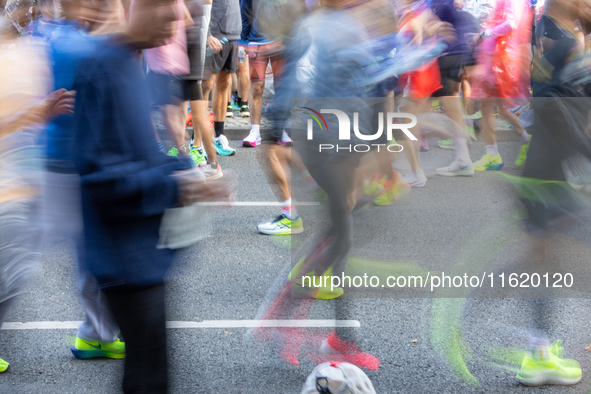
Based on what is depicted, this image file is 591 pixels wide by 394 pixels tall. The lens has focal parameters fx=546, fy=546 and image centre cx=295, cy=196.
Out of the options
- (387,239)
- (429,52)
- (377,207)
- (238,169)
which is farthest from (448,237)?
(238,169)

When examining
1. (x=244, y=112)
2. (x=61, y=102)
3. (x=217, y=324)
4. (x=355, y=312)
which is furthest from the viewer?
(x=244, y=112)

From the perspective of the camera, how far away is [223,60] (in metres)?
6.24

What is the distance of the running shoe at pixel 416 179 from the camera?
12.3 feet

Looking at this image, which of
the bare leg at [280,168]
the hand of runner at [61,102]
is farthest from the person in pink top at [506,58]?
the hand of runner at [61,102]

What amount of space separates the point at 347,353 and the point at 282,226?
1.77 meters

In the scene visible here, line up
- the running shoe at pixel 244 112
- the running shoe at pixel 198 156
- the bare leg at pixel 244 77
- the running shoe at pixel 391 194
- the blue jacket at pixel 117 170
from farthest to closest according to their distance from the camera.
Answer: the running shoe at pixel 244 112, the bare leg at pixel 244 77, the running shoe at pixel 198 156, the running shoe at pixel 391 194, the blue jacket at pixel 117 170

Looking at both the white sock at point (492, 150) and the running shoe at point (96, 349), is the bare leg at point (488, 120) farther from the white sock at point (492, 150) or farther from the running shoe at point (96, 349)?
the running shoe at point (96, 349)

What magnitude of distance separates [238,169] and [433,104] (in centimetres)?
291

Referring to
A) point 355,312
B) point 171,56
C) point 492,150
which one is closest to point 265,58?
point 171,56

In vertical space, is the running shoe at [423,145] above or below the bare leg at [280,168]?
above

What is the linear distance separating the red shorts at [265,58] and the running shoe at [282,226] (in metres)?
1.23

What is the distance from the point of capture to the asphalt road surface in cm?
240

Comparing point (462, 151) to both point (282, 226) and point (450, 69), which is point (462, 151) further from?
point (282, 226)

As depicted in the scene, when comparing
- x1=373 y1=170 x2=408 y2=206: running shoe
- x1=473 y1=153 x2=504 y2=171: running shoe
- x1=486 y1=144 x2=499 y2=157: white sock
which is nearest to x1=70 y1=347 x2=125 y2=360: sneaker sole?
x1=373 y1=170 x2=408 y2=206: running shoe
